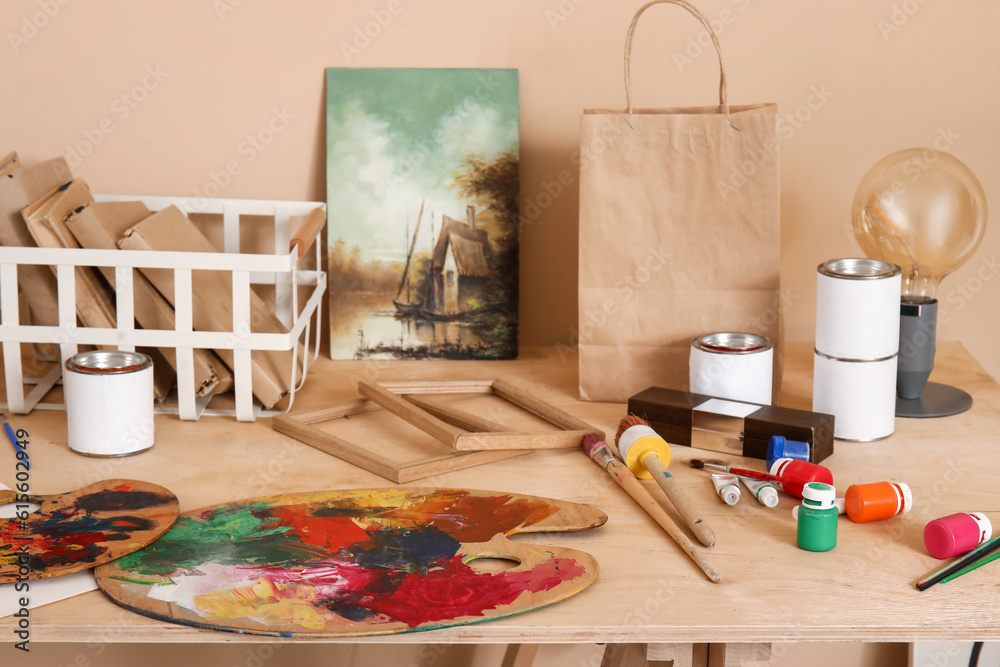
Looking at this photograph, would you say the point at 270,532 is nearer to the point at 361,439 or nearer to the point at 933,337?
the point at 361,439

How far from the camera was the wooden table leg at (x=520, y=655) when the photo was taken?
4.00ft

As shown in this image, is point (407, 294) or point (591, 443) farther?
point (407, 294)

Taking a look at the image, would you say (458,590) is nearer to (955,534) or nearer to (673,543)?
(673,543)

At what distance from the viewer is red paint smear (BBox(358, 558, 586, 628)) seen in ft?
2.12

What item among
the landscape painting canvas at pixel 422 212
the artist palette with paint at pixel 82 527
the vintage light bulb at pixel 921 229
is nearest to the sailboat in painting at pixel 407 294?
the landscape painting canvas at pixel 422 212

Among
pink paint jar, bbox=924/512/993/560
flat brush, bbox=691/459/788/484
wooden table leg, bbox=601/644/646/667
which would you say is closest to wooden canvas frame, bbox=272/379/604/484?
flat brush, bbox=691/459/788/484

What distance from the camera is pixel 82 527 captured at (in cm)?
75

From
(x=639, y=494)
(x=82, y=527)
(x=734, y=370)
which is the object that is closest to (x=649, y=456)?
(x=639, y=494)

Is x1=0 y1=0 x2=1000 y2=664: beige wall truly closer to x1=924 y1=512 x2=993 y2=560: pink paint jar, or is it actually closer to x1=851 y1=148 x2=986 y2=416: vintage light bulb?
x1=851 y1=148 x2=986 y2=416: vintage light bulb

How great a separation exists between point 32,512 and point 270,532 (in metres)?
0.21

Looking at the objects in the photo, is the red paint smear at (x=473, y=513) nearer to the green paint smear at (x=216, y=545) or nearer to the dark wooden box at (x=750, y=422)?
the green paint smear at (x=216, y=545)

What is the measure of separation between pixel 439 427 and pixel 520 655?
495 mm

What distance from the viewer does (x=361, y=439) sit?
3.21 ft

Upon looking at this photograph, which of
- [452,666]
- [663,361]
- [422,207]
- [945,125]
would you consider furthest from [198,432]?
[945,125]
